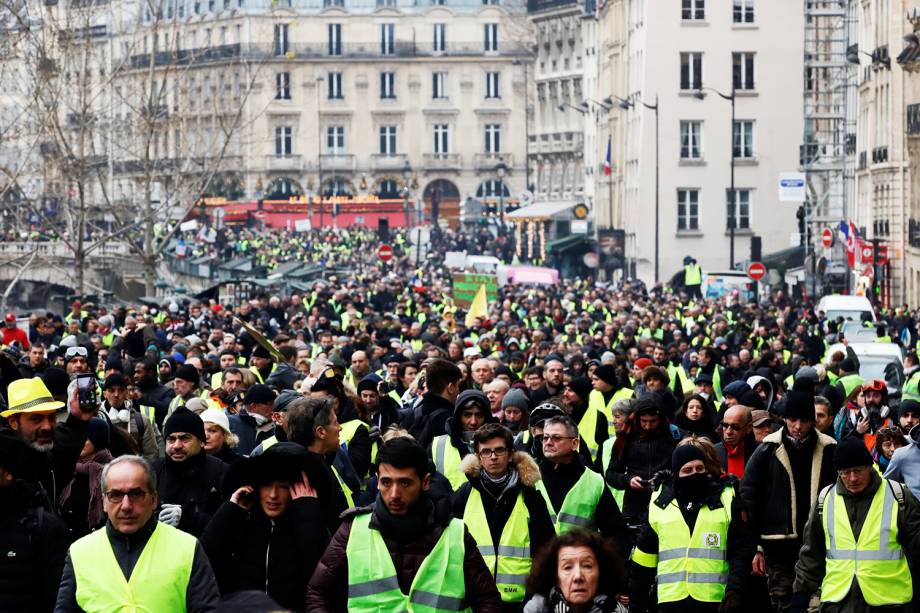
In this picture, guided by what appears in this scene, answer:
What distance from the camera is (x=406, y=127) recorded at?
12344 centimetres

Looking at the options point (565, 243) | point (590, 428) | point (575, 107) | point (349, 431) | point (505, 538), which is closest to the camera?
point (505, 538)

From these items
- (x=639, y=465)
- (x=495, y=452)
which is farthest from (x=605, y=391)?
(x=495, y=452)

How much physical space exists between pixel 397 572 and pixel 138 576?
35.1 inches

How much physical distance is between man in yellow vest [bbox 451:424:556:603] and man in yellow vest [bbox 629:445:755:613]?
2.82 feet

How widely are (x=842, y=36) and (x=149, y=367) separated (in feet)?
178

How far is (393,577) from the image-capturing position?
7867 millimetres

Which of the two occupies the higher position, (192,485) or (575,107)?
(575,107)

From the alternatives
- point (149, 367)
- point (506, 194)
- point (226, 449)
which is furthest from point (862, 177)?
point (506, 194)

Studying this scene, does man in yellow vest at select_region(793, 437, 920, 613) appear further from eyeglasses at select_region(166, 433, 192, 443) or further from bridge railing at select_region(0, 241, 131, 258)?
bridge railing at select_region(0, 241, 131, 258)

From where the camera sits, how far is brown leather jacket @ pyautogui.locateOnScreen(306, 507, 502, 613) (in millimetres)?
7902

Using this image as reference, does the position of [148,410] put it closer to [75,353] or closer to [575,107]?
[75,353]

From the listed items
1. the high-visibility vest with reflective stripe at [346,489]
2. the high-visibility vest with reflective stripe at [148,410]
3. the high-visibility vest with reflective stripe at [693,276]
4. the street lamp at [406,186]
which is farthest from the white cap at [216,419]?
the street lamp at [406,186]

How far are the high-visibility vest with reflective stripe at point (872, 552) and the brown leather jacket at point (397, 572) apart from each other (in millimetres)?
2582

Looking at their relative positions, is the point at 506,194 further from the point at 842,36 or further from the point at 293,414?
the point at 293,414
